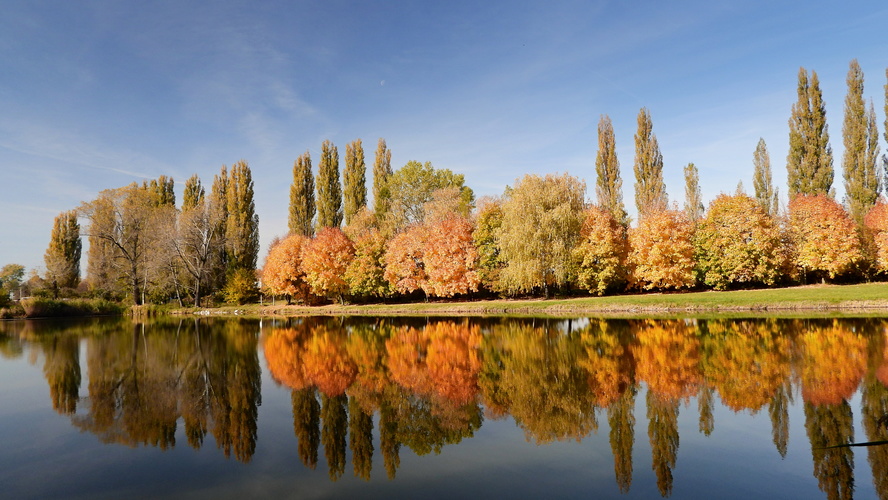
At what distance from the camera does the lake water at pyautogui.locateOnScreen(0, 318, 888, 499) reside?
649cm

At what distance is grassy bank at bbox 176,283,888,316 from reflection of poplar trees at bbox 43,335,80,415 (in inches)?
878

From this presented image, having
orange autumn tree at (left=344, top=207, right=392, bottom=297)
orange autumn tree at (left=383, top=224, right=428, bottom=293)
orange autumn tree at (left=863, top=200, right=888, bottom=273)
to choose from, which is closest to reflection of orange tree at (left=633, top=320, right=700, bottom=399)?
orange autumn tree at (left=383, top=224, right=428, bottom=293)

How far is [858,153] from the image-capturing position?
42.3m

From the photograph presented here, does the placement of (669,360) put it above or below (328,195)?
below

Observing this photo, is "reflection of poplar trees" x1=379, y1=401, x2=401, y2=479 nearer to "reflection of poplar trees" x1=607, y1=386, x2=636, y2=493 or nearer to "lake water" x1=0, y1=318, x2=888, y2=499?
"lake water" x1=0, y1=318, x2=888, y2=499

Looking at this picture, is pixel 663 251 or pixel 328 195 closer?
pixel 663 251

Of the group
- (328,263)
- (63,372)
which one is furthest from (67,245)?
(63,372)

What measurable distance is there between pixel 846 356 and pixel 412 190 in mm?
47116

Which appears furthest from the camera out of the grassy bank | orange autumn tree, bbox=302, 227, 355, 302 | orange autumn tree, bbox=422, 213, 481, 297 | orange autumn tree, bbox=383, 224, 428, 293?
orange autumn tree, bbox=302, 227, 355, 302

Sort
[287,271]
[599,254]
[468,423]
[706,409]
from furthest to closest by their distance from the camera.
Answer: [287,271]
[599,254]
[706,409]
[468,423]

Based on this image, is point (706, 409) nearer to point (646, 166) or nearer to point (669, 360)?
point (669, 360)

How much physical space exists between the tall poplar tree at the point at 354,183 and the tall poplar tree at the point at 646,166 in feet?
102

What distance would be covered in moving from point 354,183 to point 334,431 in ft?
172

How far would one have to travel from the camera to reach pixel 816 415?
8430 millimetres
